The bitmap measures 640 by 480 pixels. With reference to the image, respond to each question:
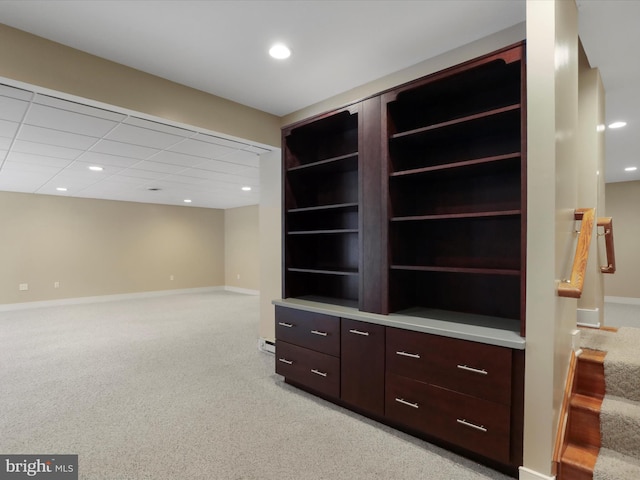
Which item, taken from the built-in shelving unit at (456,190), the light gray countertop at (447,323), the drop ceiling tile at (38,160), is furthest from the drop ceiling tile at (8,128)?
the built-in shelving unit at (456,190)

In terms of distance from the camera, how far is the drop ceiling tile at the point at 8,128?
3.17 metres

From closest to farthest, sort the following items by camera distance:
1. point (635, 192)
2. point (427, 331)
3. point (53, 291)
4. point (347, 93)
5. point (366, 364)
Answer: point (427, 331) < point (366, 364) < point (347, 93) < point (635, 192) < point (53, 291)

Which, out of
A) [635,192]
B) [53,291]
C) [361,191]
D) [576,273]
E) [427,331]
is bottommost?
[53,291]

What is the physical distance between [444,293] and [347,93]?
6.77ft

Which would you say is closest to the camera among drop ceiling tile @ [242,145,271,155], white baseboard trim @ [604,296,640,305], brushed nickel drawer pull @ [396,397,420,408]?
brushed nickel drawer pull @ [396,397,420,408]

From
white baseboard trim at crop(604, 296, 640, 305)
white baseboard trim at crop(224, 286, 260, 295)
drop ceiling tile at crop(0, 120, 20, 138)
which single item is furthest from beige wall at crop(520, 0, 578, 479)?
white baseboard trim at crop(224, 286, 260, 295)

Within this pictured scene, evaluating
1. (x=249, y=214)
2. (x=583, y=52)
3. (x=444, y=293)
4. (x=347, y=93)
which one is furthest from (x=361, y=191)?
(x=249, y=214)

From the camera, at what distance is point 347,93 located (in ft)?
10.7

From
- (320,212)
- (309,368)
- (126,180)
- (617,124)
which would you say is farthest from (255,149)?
(617,124)

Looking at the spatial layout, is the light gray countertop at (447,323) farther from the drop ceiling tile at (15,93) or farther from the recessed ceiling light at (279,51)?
the drop ceiling tile at (15,93)

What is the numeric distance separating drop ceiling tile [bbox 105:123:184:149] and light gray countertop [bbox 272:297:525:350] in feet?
7.69

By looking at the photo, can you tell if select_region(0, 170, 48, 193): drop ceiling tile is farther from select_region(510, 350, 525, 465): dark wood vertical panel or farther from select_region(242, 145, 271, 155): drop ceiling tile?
select_region(510, 350, 525, 465): dark wood vertical panel

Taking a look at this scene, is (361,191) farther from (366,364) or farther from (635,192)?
(635,192)

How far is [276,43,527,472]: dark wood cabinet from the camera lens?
192 cm
